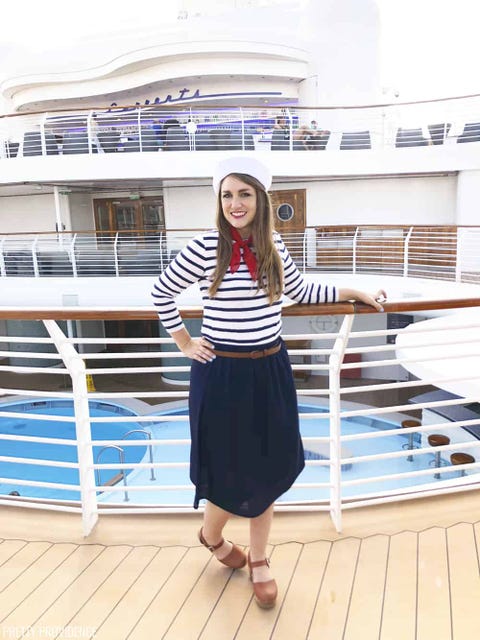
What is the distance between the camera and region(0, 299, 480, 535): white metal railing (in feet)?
5.02

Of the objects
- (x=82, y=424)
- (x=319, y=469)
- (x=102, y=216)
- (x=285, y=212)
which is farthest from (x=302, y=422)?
(x=102, y=216)

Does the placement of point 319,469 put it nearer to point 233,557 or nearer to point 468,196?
point 233,557

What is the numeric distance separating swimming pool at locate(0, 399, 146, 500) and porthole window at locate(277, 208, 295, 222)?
428 cm

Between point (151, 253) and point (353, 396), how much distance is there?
374 centimetres

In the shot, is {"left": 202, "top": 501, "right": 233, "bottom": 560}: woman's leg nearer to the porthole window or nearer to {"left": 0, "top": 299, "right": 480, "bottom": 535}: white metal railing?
{"left": 0, "top": 299, "right": 480, "bottom": 535}: white metal railing

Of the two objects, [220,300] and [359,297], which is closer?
[220,300]

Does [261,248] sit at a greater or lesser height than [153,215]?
lesser

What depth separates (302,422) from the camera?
23.3 ft

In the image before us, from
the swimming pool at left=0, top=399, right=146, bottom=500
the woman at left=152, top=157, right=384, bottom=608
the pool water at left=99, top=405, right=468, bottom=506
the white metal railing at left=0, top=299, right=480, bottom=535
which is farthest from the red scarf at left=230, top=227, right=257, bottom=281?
the swimming pool at left=0, top=399, right=146, bottom=500

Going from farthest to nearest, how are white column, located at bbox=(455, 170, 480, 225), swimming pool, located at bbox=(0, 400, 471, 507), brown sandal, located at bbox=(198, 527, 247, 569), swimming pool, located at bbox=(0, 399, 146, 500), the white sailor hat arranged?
white column, located at bbox=(455, 170, 480, 225) < swimming pool, located at bbox=(0, 399, 146, 500) < swimming pool, located at bbox=(0, 400, 471, 507) < brown sandal, located at bbox=(198, 527, 247, 569) < the white sailor hat

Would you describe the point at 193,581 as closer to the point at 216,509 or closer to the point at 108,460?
the point at 216,509

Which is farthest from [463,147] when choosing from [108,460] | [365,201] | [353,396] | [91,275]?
[108,460]

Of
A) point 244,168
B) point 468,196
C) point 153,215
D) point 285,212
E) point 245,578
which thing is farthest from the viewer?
point 153,215

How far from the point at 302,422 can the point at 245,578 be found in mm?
5816
